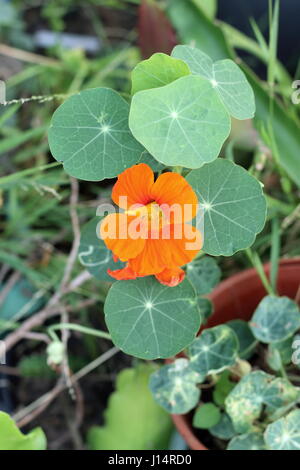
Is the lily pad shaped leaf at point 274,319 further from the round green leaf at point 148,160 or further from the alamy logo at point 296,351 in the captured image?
the round green leaf at point 148,160

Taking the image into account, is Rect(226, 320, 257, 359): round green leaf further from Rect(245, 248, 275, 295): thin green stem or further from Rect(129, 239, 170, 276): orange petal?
Rect(129, 239, 170, 276): orange petal

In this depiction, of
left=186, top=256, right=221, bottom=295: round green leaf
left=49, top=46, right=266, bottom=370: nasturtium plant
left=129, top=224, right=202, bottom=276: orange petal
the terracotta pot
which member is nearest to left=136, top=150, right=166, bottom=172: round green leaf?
left=49, top=46, right=266, bottom=370: nasturtium plant

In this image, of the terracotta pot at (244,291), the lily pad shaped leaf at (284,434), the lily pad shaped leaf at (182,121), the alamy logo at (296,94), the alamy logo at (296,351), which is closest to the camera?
the lily pad shaped leaf at (182,121)

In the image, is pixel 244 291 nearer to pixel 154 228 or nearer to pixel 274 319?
pixel 274 319

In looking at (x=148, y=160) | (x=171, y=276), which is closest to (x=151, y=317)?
(x=171, y=276)

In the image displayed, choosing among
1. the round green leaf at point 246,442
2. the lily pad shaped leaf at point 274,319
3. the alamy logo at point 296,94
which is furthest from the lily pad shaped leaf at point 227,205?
the alamy logo at point 296,94
